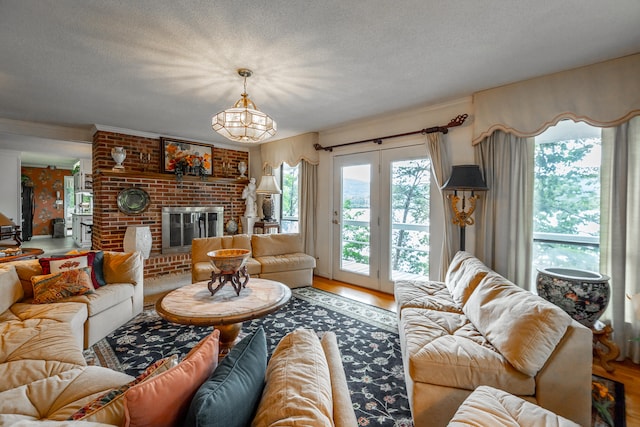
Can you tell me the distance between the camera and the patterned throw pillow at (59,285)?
7.27 feet

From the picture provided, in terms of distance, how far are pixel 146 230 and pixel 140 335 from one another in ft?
7.45

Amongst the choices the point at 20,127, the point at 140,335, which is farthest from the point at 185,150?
the point at 140,335

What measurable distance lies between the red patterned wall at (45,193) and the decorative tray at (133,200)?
6.63m

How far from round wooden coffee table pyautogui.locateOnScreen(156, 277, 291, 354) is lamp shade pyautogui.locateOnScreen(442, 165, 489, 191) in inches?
75.6

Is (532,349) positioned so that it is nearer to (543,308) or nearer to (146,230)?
(543,308)

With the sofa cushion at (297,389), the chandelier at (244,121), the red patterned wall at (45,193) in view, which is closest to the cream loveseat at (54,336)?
the sofa cushion at (297,389)

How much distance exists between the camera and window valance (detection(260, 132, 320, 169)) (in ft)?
15.0

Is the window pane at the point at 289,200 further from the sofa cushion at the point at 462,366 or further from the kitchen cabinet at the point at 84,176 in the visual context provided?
the kitchen cabinet at the point at 84,176

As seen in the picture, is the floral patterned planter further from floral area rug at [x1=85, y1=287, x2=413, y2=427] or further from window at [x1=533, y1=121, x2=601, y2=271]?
floral area rug at [x1=85, y1=287, x2=413, y2=427]

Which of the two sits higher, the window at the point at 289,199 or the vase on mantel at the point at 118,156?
the vase on mantel at the point at 118,156

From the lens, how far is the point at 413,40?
194 centimetres

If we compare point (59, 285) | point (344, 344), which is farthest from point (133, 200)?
point (344, 344)

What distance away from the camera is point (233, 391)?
75 cm

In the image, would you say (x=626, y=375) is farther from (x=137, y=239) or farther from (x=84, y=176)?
(x=84, y=176)
